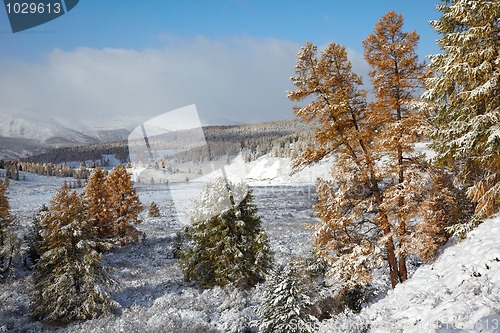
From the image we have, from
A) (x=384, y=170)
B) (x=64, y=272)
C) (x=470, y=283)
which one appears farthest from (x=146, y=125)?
(x=64, y=272)

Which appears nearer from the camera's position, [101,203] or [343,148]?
[343,148]

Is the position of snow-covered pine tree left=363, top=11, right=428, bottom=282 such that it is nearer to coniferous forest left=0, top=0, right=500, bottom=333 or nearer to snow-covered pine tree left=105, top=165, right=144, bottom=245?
coniferous forest left=0, top=0, right=500, bottom=333

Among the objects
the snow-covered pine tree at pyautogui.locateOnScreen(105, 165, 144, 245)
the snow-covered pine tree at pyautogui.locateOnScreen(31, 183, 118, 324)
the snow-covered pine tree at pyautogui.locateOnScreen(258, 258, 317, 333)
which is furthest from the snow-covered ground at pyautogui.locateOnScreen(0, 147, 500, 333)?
the snow-covered pine tree at pyautogui.locateOnScreen(258, 258, 317, 333)

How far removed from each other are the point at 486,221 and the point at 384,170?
3217mm

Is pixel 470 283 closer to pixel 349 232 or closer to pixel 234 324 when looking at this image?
pixel 349 232

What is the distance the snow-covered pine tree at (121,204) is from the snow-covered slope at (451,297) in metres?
25.8

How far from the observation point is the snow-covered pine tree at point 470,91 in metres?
8.41

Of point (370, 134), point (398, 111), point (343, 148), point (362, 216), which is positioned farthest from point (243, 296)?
point (398, 111)

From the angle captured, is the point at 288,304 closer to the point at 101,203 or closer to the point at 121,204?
the point at 121,204

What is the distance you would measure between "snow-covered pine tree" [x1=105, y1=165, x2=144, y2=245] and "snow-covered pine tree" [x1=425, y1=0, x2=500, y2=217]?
1094 inches

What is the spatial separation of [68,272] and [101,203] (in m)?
14.3

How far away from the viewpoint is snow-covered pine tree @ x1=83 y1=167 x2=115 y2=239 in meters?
30.1

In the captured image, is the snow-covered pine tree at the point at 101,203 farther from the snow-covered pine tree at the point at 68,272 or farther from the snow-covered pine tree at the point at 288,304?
the snow-covered pine tree at the point at 288,304

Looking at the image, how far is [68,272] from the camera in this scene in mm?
17375
